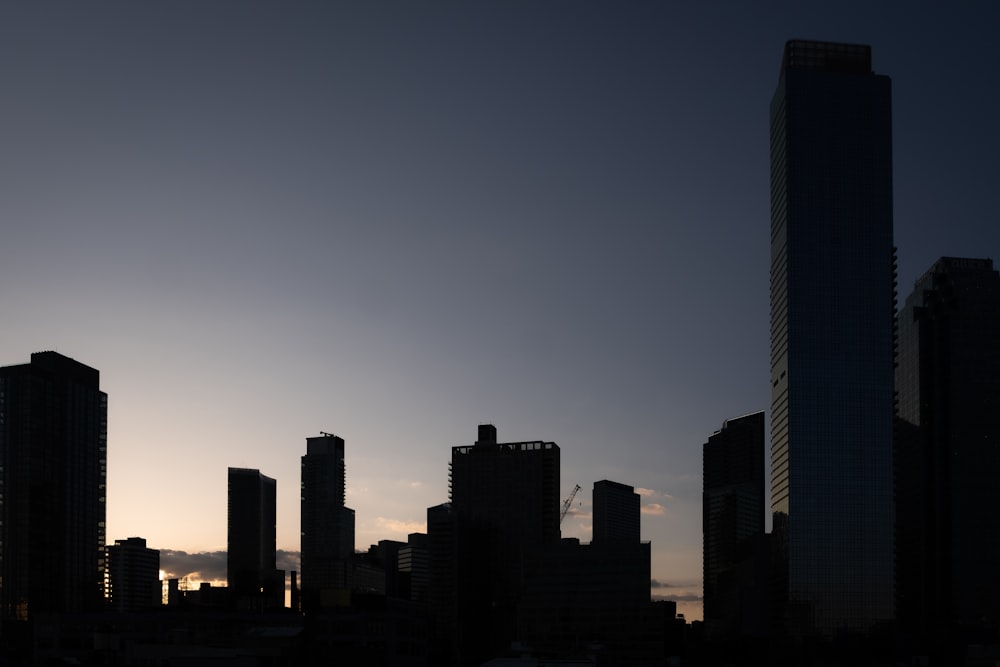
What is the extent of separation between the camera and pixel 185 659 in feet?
391

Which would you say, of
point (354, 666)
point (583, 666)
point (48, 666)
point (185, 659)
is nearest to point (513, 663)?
point (583, 666)

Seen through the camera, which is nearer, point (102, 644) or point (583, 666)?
point (583, 666)

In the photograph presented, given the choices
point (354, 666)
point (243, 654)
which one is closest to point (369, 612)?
point (354, 666)

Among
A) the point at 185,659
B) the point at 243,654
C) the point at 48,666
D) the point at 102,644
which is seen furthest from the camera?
the point at 102,644

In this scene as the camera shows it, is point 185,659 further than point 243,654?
No

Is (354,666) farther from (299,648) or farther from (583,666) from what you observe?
(583,666)

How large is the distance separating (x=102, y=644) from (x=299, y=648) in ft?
143

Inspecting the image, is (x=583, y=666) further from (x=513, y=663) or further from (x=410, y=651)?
(x=410, y=651)

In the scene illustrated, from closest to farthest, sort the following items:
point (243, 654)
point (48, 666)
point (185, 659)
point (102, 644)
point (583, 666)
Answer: point (185, 659) → point (243, 654) → point (583, 666) → point (48, 666) → point (102, 644)

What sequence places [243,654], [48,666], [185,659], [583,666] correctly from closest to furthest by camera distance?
[185,659] → [243,654] → [583,666] → [48,666]

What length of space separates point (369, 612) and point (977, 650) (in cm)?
9610

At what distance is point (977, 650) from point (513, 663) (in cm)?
8755

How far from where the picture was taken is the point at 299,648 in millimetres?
162250

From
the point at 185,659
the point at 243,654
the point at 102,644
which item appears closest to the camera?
the point at 185,659
